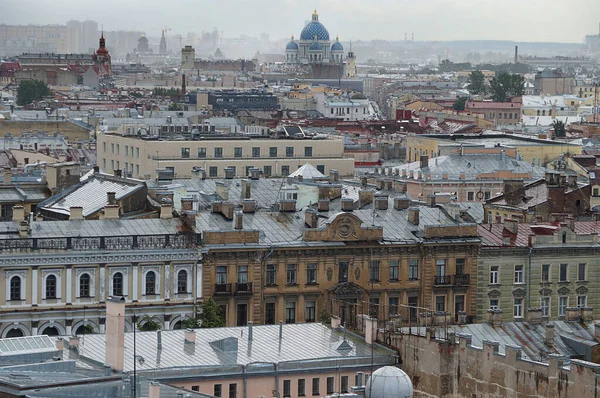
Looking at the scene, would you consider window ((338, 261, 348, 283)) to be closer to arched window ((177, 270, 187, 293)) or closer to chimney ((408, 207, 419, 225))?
chimney ((408, 207, 419, 225))

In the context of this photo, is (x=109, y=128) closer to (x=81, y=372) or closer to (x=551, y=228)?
(x=551, y=228)

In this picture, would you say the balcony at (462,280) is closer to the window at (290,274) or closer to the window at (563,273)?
the window at (563,273)

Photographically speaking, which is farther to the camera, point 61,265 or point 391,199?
point 391,199

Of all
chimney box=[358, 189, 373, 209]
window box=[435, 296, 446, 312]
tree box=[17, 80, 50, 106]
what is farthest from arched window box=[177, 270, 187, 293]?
tree box=[17, 80, 50, 106]

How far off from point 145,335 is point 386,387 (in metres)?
11.5

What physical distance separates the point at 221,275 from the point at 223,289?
38 cm

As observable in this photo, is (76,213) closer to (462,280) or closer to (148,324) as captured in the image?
(148,324)

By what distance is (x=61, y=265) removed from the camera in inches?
2002

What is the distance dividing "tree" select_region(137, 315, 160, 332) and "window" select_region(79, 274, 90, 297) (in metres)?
1.58

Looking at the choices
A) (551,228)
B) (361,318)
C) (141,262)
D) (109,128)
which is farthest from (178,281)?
(109,128)

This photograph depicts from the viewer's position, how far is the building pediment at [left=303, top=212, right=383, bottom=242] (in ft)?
180

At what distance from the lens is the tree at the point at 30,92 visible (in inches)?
7096

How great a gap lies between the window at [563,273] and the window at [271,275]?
895cm

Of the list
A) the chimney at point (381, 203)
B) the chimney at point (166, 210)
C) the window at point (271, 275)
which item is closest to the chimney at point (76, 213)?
the chimney at point (166, 210)
